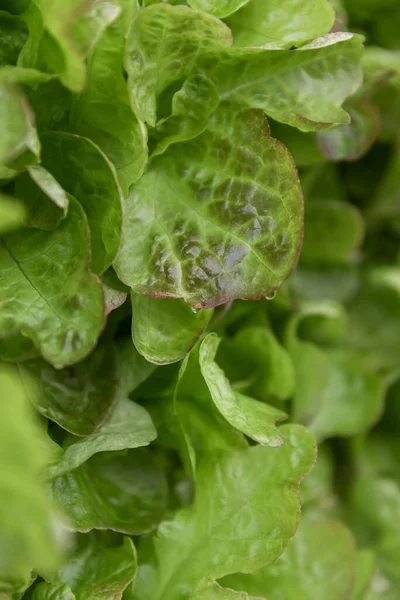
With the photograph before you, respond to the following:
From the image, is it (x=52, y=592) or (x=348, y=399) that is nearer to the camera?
(x=52, y=592)

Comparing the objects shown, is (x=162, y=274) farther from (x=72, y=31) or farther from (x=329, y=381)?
(x=329, y=381)

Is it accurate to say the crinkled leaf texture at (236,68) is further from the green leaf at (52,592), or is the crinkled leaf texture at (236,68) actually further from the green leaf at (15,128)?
the green leaf at (52,592)

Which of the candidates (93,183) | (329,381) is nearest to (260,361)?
(329,381)

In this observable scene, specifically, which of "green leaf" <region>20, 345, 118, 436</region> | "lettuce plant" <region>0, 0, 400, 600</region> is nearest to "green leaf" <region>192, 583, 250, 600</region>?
"lettuce plant" <region>0, 0, 400, 600</region>

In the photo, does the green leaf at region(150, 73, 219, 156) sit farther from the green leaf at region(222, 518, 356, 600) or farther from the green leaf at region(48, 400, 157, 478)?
the green leaf at region(222, 518, 356, 600)

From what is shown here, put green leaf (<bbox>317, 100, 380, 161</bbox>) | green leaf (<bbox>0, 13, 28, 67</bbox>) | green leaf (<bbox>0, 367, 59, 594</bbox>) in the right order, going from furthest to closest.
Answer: green leaf (<bbox>317, 100, 380, 161</bbox>) < green leaf (<bbox>0, 13, 28, 67</bbox>) < green leaf (<bbox>0, 367, 59, 594</bbox>)

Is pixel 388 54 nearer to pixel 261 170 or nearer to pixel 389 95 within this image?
pixel 389 95
